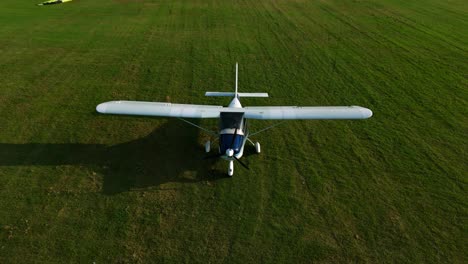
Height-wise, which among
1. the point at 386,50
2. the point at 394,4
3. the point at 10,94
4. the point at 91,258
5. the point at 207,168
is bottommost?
the point at 91,258

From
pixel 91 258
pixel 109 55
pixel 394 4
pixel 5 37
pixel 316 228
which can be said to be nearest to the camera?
pixel 91 258

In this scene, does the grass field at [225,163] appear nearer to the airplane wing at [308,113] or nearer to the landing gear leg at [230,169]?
the landing gear leg at [230,169]

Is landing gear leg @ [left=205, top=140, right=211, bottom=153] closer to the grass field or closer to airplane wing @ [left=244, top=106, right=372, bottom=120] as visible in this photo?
the grass field

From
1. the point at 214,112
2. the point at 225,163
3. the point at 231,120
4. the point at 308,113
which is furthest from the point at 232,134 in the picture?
the point at 308,113

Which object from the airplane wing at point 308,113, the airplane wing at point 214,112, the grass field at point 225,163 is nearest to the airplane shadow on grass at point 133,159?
the grass field at point 225,163

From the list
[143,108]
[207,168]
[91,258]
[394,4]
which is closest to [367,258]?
[207,168]

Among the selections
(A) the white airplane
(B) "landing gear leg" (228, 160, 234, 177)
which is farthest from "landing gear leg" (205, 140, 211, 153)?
(B) "landing gear leg" (228, 160, 234, 177)

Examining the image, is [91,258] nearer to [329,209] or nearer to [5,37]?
[329,209]
